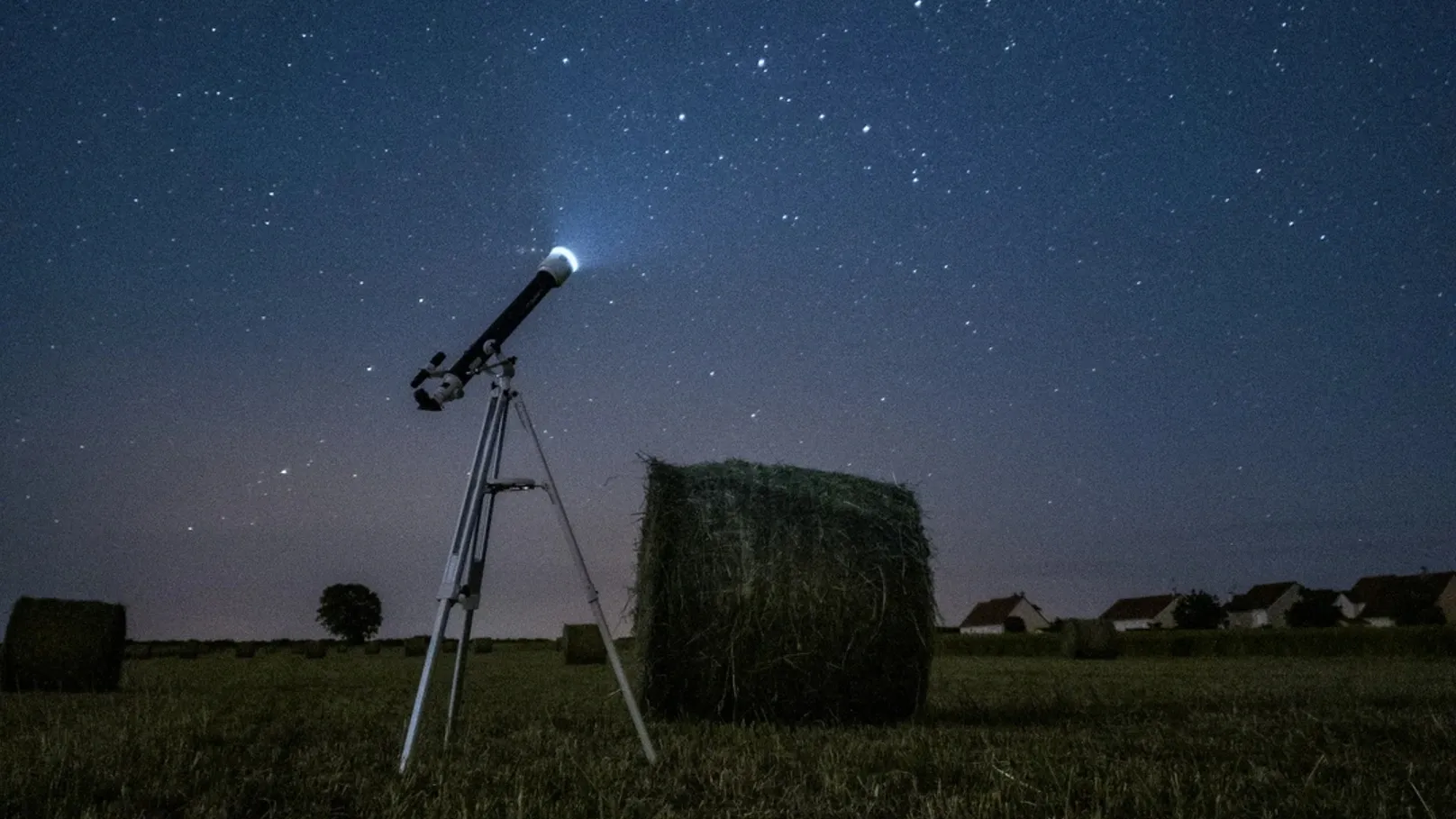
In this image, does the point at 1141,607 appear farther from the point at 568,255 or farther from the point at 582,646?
the point at 568,255

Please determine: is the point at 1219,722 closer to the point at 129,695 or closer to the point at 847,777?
the point at 847,777

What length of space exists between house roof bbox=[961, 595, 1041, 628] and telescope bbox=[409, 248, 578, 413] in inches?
3299

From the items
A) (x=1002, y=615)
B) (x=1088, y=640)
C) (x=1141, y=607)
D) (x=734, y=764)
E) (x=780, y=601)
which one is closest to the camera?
(x=734, y=764)

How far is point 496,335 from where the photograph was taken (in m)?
5.09

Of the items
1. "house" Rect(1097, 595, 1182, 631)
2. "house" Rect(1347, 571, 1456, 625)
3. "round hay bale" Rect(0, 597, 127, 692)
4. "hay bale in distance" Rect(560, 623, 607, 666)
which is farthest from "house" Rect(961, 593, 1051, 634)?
"round hay bale" Rect(0, 597, 127, 692)

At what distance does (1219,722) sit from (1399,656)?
2618cm

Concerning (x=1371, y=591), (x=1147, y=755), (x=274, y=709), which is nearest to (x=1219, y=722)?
(x=1147, y=755)

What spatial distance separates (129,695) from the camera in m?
10.6

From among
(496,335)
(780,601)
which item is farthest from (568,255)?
(780,601)

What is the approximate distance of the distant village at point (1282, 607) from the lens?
209 ft

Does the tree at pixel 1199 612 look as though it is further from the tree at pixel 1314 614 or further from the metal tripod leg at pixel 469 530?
the metal tripod leg at pixel 469 530

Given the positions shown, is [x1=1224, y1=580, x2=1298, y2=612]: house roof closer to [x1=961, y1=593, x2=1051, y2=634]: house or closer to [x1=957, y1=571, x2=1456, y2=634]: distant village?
[x1=957, y1=571, x2=1456, y2=634]: distant village

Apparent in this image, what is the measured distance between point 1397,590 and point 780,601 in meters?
82.6

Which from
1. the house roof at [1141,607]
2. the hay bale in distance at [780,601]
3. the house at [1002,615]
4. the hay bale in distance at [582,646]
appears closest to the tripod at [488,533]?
the hay bale in distance at [780,601]
